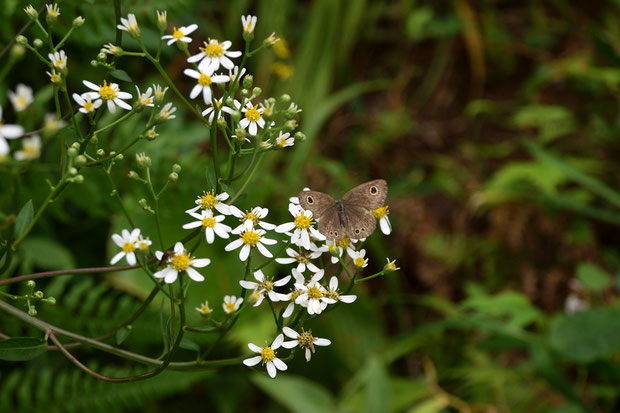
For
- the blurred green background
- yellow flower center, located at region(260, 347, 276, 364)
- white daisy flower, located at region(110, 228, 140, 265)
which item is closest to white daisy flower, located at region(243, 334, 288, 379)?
yellow flower center, located at region(260, 347, 276, 364)

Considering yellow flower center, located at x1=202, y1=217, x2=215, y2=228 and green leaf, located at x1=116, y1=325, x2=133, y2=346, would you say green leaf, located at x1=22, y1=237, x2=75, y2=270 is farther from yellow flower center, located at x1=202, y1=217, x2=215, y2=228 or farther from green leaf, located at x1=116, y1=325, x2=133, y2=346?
yellow flower center, located at x1=202, y1=217, x2=215, y2=228

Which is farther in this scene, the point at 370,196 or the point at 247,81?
the point at 370,196

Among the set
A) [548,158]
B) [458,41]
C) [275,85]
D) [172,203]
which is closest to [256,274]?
[172,203]

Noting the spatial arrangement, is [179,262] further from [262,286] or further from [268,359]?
[268,359]

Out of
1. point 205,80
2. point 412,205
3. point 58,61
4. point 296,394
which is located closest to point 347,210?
point 205,80

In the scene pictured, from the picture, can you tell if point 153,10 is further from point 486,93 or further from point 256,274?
point 486,93

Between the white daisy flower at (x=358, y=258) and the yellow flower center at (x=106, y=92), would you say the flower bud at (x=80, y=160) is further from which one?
the white daisy flower at (x=358, y=258)

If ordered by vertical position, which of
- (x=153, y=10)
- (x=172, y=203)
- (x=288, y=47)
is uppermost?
(x=288, y=47)
